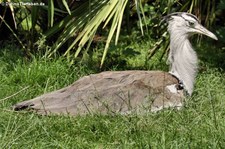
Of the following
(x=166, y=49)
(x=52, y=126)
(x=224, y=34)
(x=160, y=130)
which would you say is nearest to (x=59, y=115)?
(x=52, y=126)

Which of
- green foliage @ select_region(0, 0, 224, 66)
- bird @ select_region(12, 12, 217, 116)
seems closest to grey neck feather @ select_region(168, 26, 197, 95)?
bird @ select_region(12, 12, 217, 116)

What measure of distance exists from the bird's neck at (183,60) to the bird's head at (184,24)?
0.16ft

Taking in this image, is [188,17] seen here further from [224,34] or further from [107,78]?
[224,34]

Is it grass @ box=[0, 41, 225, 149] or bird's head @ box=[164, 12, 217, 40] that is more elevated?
bird's head @ box=[164, 12, 217, 40]

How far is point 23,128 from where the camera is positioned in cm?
388

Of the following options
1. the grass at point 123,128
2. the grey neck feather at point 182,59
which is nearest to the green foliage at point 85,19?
the grey neck feather at point 182,59

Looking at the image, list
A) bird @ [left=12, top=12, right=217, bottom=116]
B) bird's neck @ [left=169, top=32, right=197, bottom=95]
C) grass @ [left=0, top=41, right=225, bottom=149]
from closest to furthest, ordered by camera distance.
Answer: grass @ [left=0, top=41, right=225, bottom=149] → bird @ [left=12, top=12, right=217, bottom=116] → bird's neck @ [left=169, top=32, right=197, bottom=95]

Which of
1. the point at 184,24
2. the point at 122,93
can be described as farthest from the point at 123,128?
the point at 184,24

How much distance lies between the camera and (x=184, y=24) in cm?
521

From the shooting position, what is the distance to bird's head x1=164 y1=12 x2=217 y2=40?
513 cm

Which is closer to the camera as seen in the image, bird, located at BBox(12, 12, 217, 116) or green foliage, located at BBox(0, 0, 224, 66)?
bird, located at BBox(12, 12, 217, 116)

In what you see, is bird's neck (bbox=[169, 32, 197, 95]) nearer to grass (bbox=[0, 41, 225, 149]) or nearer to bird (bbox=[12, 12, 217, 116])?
bird (bbox=[12, 12, 217, 116])

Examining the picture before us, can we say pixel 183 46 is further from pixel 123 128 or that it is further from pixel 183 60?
pixel 123 128

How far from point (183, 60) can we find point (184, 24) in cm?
35
